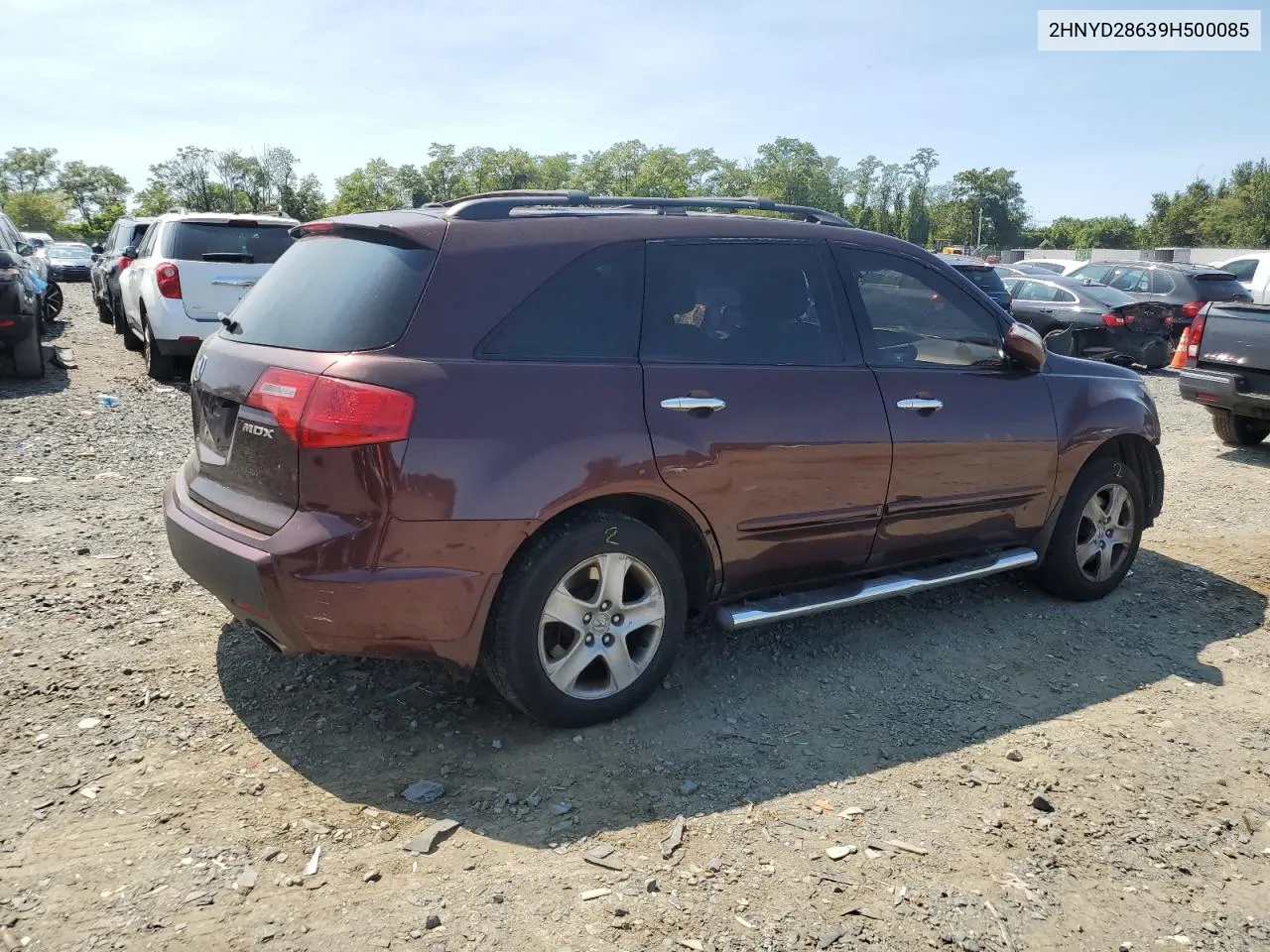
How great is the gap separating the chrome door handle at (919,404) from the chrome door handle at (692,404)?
36.7 inches

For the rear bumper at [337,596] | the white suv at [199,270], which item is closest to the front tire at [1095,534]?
the rear bumper at [337,596]

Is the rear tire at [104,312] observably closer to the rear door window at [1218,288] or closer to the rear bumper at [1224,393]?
the rear bumper at [1224,393]

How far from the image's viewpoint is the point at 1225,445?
373 inches

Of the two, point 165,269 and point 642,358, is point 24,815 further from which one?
point 165,269

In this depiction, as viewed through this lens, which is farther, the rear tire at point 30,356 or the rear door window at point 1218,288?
the rear door window at point 1218,288

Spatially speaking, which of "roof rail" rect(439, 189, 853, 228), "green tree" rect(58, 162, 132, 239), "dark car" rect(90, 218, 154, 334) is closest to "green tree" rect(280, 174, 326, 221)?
"green tree" rect(58, 162, 132, 239)

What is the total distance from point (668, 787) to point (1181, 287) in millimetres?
16022

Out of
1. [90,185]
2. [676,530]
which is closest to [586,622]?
[676,530]

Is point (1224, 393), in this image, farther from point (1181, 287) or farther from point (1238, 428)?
point (1181, 287)

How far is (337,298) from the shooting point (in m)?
3.32

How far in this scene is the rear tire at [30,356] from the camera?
10062mm

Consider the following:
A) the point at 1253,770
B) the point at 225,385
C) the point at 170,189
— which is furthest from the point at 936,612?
the point at 170,189

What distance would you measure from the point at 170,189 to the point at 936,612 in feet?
372

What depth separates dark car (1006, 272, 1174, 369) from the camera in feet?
49.6
